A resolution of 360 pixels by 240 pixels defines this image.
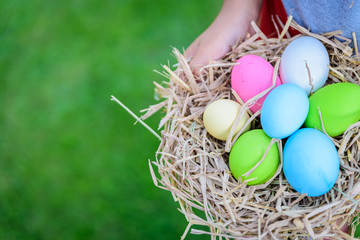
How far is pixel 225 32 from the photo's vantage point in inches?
50.8

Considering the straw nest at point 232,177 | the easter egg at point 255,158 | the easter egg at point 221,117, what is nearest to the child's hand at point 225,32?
the straw nest at point 232,177

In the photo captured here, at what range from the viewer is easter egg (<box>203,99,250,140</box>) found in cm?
116

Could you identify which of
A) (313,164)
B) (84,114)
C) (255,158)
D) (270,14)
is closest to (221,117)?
(255,158)

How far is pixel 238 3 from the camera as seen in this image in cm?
133

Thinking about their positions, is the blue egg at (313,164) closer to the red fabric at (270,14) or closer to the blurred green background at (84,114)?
the red fabric at (270,14)

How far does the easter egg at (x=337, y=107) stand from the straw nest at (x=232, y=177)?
0.10ft

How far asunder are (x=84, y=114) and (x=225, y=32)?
1.26 m

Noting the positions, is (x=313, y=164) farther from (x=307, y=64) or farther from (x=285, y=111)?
(x=307, y=64)

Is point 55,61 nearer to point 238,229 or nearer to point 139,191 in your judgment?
point 139,191

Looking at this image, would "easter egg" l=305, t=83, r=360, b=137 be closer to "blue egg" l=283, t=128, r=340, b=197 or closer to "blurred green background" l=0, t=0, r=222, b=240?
"blue egg" l=283, t=128, r=340, b=197

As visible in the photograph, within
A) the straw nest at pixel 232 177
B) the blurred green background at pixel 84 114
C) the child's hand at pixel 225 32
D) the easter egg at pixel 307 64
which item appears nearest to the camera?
the straw nest at pixel 232 177

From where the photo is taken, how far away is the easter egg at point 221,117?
1155 millimetres


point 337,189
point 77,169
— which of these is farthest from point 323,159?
point 77,169

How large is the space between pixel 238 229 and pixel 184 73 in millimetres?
523
